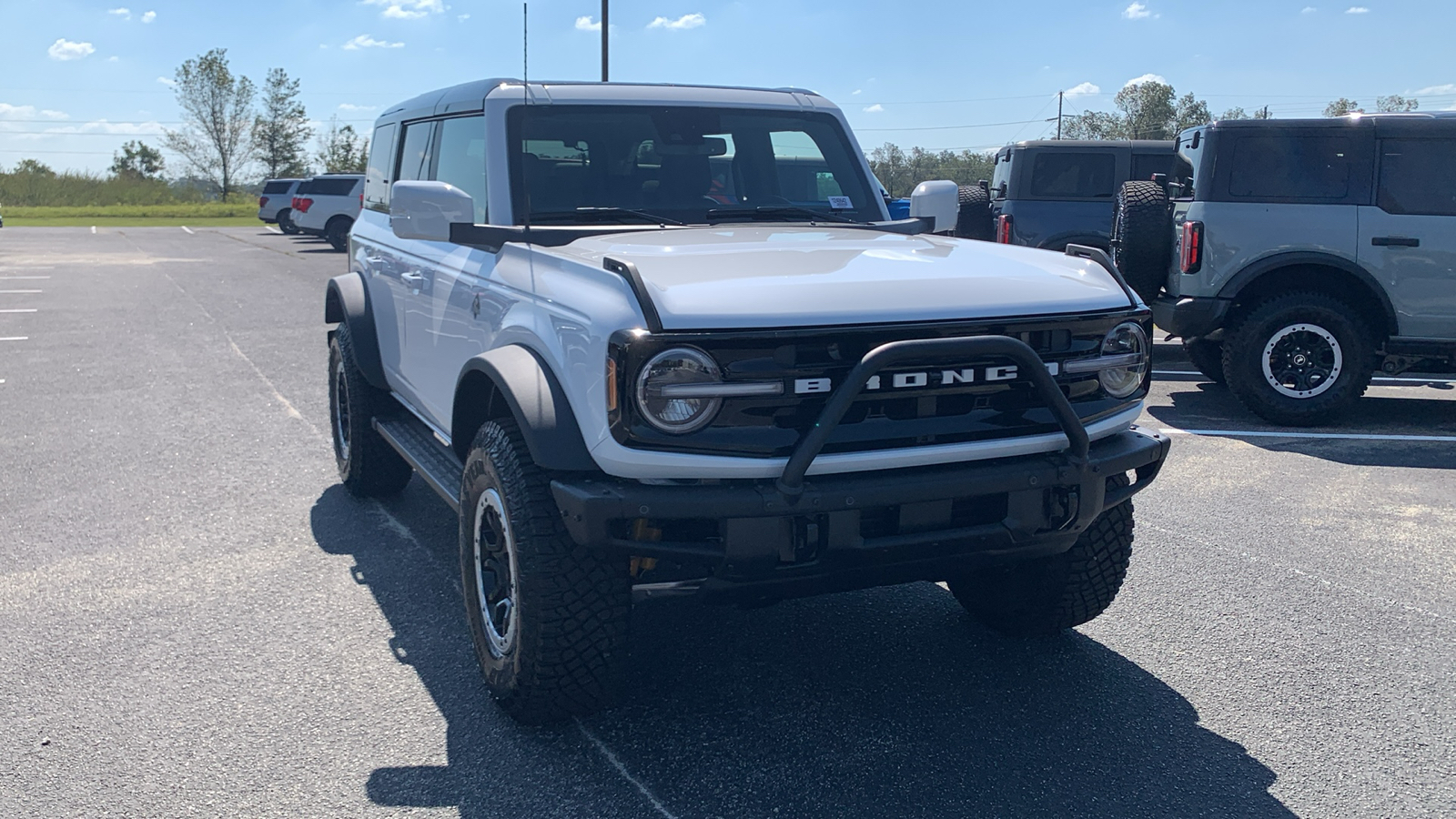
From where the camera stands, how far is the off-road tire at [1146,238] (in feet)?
29.3

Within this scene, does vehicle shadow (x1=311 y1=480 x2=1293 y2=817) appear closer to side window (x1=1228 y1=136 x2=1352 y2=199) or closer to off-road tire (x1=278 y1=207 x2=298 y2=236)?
side window (x1=1228 y1=136 x2=1352 y2=199)

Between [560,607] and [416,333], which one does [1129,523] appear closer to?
[560,607]

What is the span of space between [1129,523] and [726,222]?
183 centimetres

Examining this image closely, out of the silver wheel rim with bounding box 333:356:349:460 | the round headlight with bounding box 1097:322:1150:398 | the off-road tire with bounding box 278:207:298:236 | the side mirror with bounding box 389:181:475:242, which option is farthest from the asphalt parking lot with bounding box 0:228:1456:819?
the off-road tire with bounding box 278:207:298:236

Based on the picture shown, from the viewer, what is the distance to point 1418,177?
8.30 m

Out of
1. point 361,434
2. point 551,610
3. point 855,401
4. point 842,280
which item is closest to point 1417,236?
point 842,280

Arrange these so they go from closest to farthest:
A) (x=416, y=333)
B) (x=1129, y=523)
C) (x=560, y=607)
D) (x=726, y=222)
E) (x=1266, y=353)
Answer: (x=560, y=607), (x=1129, y=523), (x=726, y=222), (x=416, y=333), (x=1266, y=353)

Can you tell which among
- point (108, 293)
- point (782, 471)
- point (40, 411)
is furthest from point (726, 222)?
point (108, 293)

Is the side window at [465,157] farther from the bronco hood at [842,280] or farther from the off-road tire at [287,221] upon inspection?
the off-road tire at [287,221]

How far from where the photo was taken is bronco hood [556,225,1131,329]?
305 centimetres

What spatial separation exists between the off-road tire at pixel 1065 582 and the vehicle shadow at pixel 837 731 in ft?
0.40

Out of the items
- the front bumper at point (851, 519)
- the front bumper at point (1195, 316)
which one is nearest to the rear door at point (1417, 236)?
the front bumper at point (1195, 316)

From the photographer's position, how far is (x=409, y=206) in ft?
13.3

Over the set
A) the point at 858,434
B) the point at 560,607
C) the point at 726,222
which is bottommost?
the point at 560,607
